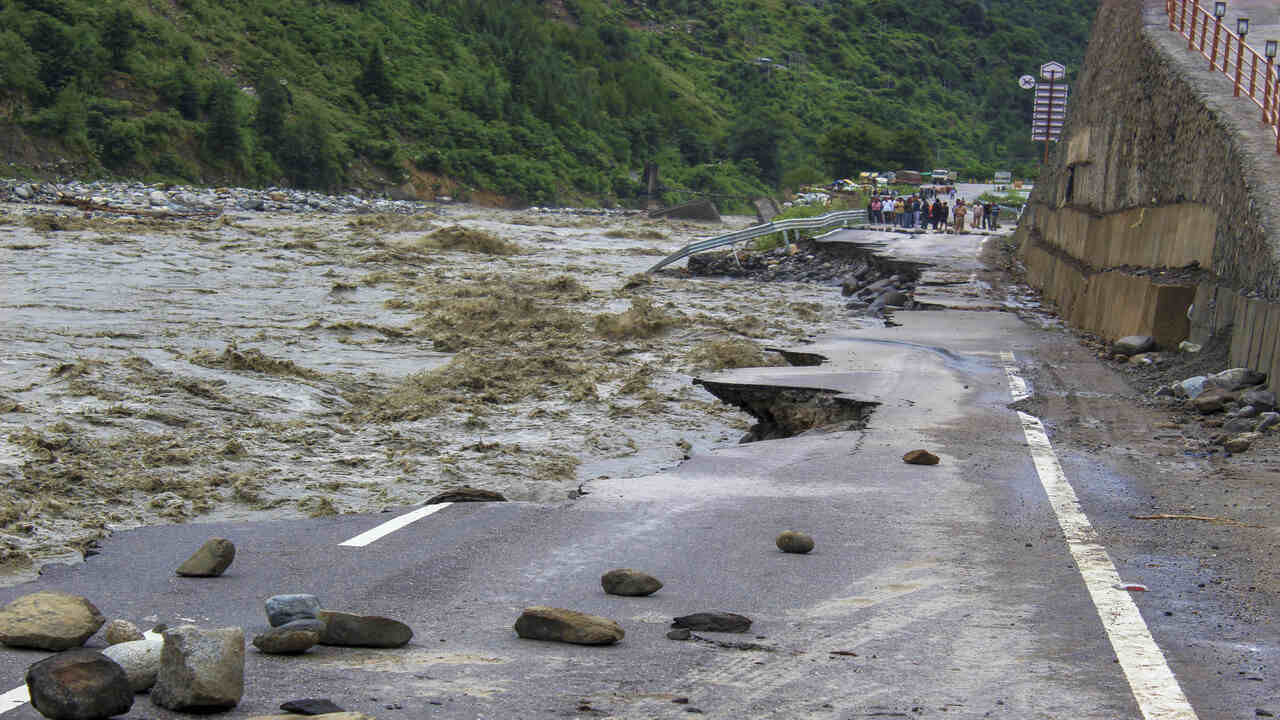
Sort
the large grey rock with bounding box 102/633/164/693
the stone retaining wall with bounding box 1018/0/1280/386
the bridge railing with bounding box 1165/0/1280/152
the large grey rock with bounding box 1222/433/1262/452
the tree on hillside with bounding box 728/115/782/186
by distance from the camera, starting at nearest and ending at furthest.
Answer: the large grey rock with bounding box 102/633/164/693, the large grey rock with bounding box 1222/433/1262/452, the stone retaining wall with bounding box 1018/0/1280/386, the bridge railing with bounding box 1165/0/1280/152, the tree on hillside with bounding box 728/115/782/186

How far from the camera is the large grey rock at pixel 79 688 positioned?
4.11 metres

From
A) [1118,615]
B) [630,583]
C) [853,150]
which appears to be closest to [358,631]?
[630,583]

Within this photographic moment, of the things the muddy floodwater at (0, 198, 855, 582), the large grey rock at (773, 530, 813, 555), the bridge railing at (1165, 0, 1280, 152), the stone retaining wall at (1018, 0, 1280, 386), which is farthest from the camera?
the bridge railing at (1165, 0, 1280, 152)

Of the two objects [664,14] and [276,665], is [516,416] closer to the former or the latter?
[276,665]

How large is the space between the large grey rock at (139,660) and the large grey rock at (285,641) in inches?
19.3

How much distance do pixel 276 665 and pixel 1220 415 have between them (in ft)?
33.3

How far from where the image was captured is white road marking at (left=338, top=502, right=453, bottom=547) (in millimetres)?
7332

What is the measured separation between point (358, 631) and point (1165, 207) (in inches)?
633

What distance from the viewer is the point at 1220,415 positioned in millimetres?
12344

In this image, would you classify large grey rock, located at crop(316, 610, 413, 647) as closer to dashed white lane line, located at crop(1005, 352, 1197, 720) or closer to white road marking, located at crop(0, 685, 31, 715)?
white road marking, located at crop(0, 685, 31, 715)

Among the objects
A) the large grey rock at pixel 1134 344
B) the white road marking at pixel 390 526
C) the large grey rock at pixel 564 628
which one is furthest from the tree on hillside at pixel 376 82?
the large grey rock at pixel 564 628

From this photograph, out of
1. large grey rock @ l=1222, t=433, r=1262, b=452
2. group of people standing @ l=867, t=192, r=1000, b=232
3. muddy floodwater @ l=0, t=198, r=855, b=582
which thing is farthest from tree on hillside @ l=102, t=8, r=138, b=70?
large grey rock @ l=1222, t=433, r=1262, b=452

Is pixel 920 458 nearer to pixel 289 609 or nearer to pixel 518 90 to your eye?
pixel 289 609

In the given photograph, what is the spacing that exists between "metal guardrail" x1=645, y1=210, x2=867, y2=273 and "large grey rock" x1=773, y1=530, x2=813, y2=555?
97.1ft
